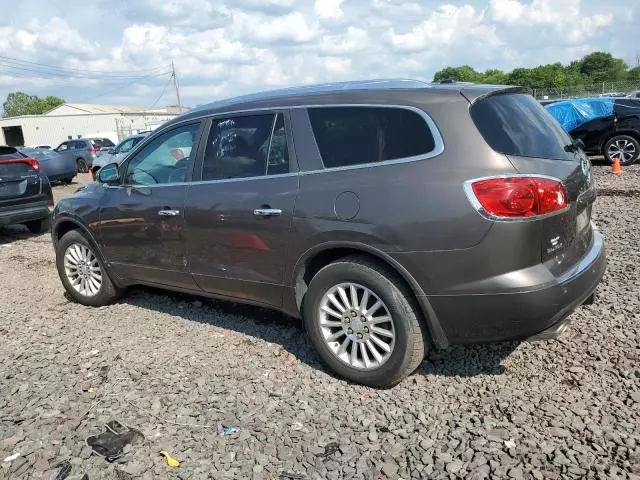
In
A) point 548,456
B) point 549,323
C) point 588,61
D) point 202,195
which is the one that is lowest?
point 548,456

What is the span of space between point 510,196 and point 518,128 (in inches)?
23.2

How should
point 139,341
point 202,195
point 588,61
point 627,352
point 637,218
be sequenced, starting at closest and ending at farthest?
point 627,352 → point 202,195 → point 139,341 → point 637,218 → point 588,61

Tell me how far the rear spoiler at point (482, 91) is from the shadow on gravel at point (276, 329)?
1.71 metres

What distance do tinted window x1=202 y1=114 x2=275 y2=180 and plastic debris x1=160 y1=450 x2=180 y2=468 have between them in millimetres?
1873

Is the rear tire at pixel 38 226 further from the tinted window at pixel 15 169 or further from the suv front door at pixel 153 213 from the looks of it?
the suv front door at pixel 153 213

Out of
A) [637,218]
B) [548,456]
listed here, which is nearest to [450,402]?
[548,456]

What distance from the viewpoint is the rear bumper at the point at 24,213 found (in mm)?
8742

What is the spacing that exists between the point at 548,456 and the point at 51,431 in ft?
8.95

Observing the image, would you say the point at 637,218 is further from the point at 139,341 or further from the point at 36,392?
the point at 36,392

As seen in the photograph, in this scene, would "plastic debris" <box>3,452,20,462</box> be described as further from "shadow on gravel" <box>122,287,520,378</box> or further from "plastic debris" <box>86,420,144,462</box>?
"shadow on gravel" <box>122,287,520,378</box>

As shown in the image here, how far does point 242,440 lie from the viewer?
3.08 meters

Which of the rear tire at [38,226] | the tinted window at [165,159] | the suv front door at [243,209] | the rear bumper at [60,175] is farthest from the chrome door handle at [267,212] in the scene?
the rear bumper at [60,175]

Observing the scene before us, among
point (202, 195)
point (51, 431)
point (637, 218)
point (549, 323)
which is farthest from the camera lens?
point (637, 218)

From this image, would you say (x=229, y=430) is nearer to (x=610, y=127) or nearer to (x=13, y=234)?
(x=13, y=234)
